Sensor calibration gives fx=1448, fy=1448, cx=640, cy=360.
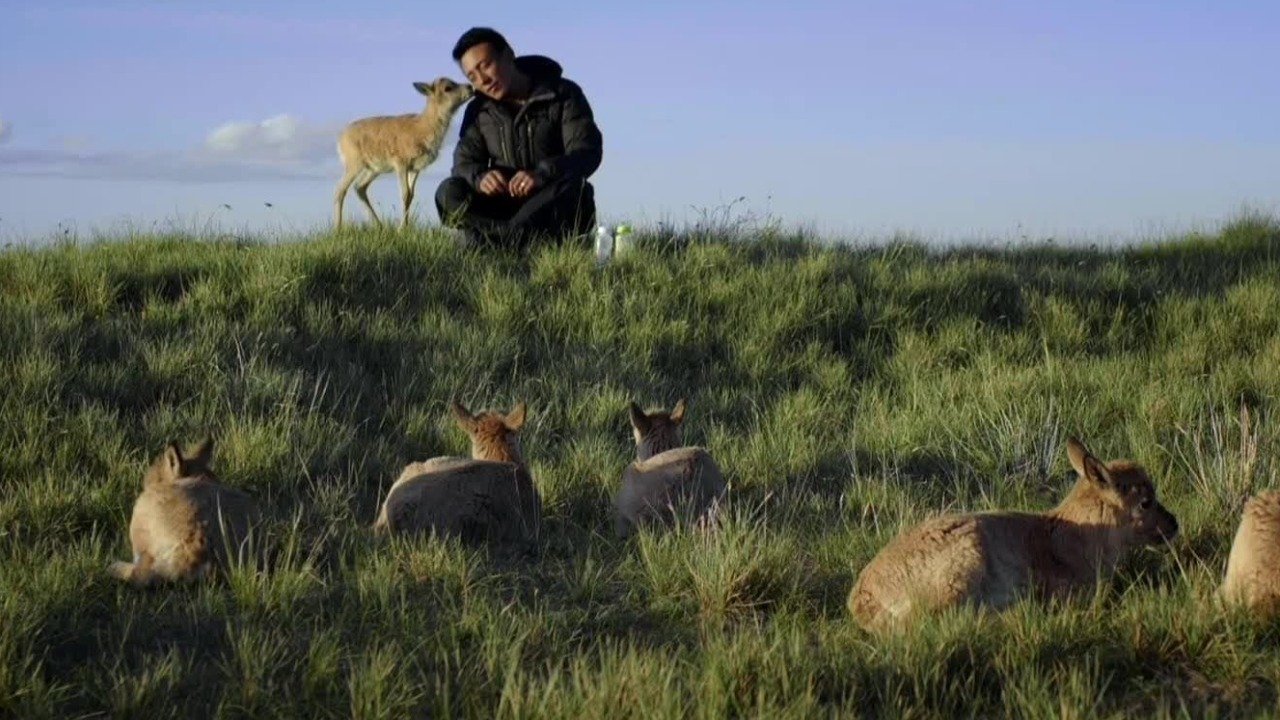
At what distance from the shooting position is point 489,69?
11.1 metres

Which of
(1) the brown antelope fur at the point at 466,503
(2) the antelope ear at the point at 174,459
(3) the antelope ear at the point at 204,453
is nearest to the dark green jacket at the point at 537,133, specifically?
(1) the brown antelope fur at the point at 466,503

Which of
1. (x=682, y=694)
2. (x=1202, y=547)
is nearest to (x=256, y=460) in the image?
(x=682, y=694)

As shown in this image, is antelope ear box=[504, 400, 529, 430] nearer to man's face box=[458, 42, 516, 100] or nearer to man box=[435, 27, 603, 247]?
man box=[435, 27, 603, 247]

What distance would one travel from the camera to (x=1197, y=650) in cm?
436

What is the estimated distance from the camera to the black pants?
11219 mm

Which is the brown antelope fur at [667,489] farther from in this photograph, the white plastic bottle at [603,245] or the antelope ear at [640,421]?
the white plastic bottle at [603,245]

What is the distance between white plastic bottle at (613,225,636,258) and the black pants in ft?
1.08

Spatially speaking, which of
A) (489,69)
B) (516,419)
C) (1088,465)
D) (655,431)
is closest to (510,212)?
(489,69)

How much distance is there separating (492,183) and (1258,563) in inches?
288

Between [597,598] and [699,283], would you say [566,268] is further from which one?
[597,598]

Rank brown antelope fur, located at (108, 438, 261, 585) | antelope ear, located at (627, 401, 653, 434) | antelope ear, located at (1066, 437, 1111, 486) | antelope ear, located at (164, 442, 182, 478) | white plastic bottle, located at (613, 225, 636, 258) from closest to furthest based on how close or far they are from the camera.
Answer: antelope ear, located at (1066, 437, 1111, 486) < brown antelope fur, located at (108, 438, 261, 585) < antelope ear, located at (164, 442, 182, 478) < antelope ear, located at (627, 401, 653, 434) < white plastic bottle, located at (613, 225, 636, 258)

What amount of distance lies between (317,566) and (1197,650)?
3062 millimetres

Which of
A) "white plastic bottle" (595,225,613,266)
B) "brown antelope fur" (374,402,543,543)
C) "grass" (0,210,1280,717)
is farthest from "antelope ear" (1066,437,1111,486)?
"white plastic bottle" (595,225,613,266)

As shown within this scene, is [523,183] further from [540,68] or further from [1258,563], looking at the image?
[1258,563]
